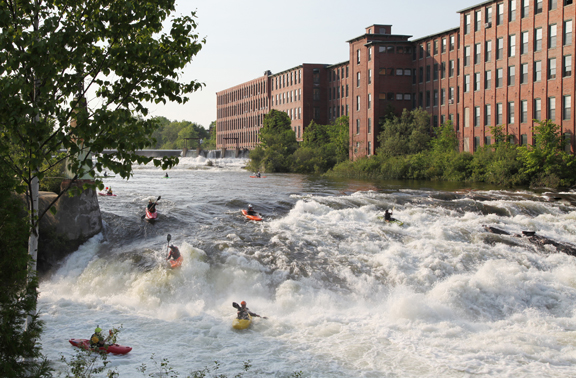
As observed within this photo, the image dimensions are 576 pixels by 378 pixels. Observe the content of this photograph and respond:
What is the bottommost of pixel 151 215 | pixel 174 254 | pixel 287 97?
pixel 174 254

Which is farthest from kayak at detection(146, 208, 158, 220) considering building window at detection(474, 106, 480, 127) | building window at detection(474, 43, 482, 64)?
building window at detection(474, 43, 482, 64)

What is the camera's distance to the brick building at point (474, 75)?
43.7 m

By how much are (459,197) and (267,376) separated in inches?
940

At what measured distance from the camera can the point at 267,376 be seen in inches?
397

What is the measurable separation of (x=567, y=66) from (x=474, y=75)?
11547 millimetres

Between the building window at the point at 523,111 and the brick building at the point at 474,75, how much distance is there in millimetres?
91

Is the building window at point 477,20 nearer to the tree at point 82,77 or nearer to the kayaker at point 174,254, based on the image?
the kayaker at point 174,254

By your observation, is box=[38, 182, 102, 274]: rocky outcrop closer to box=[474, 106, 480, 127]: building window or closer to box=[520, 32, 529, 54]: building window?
box=[520, 32, 529, 54]: building window

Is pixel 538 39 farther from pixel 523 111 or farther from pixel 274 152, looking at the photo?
pixel 274 152

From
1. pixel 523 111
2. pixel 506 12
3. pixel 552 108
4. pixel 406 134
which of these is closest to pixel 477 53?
pixel 506 12

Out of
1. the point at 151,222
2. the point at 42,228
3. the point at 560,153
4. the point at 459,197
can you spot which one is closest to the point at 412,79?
the point at 560,153

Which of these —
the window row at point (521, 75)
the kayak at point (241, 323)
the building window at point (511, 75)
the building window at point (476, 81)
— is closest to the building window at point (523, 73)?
the window row at point (521, 75)

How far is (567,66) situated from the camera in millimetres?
42438

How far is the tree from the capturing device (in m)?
6.01
